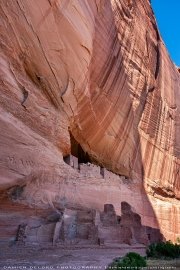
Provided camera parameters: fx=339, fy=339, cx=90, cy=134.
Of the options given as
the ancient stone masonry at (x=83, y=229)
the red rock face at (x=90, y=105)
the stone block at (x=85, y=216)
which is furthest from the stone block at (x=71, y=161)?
the stone block at (x=85, y=216)

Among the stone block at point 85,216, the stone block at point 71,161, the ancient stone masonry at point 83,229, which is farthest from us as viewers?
the stone block at point 71,161

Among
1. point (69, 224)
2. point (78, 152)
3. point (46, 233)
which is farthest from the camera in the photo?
point (78, 152)

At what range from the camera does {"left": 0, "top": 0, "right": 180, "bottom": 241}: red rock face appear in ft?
33.7

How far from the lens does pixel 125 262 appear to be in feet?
20.6

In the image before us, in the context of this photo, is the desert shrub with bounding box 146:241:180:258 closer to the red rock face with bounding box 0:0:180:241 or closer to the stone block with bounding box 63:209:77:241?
the stone block with bounding box 63:209:77:241

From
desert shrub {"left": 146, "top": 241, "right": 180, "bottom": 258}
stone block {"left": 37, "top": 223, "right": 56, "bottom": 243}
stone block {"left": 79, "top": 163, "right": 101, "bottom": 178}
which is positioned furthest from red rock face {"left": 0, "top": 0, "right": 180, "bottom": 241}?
desert shrub {"left": 146, "top": 241, "right": 180, "bottom": 258}

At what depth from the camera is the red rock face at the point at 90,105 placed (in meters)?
10.3

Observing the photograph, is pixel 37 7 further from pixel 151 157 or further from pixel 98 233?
pixel 151 157

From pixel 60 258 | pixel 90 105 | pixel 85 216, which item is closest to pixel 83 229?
pixel 85 216

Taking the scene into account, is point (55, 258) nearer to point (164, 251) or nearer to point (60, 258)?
point (60, 258)

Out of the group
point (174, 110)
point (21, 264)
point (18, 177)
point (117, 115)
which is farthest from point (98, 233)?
point (174, 110)

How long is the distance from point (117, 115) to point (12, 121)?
23.5ft

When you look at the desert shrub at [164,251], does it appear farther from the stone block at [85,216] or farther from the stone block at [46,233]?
the stone block at [46,233]

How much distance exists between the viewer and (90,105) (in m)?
14.1
